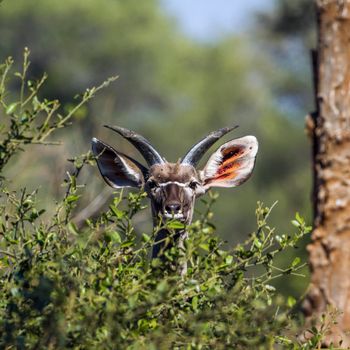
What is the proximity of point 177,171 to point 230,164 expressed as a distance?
0.63m

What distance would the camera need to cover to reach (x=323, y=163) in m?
10.3

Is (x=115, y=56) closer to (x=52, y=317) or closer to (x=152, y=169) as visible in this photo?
(x=152, y=169)

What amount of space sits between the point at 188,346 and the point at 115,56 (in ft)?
156

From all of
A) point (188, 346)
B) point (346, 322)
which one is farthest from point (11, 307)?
point (346, 322)

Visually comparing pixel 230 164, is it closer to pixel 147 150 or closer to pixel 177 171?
pixel 177 171

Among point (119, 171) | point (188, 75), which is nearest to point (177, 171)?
point (119, 171)

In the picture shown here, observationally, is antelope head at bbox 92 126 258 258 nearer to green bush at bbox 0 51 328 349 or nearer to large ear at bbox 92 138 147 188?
large ear at bbox 92 138 147 188

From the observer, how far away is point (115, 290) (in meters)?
5.96

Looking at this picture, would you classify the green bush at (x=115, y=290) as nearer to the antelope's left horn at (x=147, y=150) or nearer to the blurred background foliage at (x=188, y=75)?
the antelope's left horn at (x=147, y=150)

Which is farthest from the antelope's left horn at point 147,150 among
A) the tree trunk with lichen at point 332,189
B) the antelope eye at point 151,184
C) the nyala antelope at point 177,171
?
the tree trunk with lichen at point 332,189

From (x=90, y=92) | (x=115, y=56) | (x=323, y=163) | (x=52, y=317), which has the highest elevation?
(x=90, y=92)

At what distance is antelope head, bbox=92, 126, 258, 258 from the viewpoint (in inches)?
380

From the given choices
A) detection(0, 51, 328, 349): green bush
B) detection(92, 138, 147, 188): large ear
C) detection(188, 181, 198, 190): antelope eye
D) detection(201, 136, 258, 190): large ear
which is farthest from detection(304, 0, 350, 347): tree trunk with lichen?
detection(0, 51, 328, 349): green bush

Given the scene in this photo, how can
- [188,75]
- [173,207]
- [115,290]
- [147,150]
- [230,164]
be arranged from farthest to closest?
[188,75], [230,164], [147,150], [173,207], [115,290]
